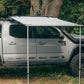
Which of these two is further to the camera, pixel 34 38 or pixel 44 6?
pixel 44 6

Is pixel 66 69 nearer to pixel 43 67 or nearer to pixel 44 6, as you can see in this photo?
pixel 43 67

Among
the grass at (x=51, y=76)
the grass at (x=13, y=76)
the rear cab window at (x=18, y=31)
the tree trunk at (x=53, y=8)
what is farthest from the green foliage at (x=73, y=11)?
the rear cab window at (x=18, y=31)

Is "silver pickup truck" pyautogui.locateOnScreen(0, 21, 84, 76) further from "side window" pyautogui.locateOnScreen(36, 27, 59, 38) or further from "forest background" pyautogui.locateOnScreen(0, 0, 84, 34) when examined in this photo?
"forest background" pyautogui.locateOnScreen(0, 0, 84, 34)

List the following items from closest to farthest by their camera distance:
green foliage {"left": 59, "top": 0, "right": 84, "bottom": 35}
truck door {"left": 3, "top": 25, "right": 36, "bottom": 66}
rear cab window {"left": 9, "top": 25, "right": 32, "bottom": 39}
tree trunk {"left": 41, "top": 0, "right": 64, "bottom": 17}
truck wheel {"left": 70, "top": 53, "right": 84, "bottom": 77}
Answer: truck door {"left": 3, "top": 25, "right": 36, "bottom": 66}
rear cab window {"left": 9, "top": 25, "right": 32, "bottom": 39}
truck wheel {"left": 70, "top": 53, "right": 84, "bottom": 77}
tree trunk {"left": 41, "top": 0, "right": 64, "bottom": 17}
green foliage {"left": 59, "top": 0, "right": 84, "bottom": 35}

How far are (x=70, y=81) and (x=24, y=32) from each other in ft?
6.95

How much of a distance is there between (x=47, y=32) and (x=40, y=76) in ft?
5.06

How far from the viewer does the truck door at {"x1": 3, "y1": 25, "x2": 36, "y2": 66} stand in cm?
1065

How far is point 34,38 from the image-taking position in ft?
35.7

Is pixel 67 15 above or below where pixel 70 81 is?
above

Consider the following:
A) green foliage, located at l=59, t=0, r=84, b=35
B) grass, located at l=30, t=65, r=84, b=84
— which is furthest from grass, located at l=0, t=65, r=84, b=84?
green foliage, located at l=59, t=0, r=84, b=35

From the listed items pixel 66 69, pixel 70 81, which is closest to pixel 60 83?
pixel 70 81

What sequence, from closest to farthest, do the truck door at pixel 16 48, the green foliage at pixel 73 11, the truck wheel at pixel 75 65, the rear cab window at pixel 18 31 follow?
the truck door at pixel 16 48 < the rear cab window at pixel 18 31 < the truck wheel at pixel 75 65 < the green foliage at pixel 73 11

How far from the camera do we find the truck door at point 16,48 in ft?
34.9

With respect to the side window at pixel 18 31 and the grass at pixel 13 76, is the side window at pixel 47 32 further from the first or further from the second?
the grass at pixel 13 76
